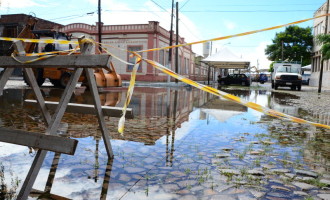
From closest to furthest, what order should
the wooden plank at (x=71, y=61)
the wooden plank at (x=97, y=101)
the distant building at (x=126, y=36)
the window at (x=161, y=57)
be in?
1. the wooden plank at (x=71, y=61)
2. the wooden plank at (x=97, y=101)
3. the distant building at (x=126, y=36)
4. the window at (x=161, y=57)

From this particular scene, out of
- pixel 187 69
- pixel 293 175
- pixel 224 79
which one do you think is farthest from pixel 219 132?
pixel 187 69

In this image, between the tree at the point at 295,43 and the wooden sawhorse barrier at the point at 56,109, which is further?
the tree at the point at 295,43

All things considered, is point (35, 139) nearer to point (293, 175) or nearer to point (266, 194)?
point (266, 194)

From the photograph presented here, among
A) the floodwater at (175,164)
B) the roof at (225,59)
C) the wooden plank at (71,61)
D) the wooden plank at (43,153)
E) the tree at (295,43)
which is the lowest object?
the floodwater at (175,164)

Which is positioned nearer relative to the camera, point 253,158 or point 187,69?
point 253,158

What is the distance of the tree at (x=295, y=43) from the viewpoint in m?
55.1

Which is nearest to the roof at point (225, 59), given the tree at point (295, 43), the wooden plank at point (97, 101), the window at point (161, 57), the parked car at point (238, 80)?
the parked car at point (238, 80)

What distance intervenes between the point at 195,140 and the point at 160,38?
92.5 feet

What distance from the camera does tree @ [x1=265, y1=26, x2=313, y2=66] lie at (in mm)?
55147

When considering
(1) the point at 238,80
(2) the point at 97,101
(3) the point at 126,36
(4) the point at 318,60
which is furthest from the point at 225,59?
(2) the point at 97,101

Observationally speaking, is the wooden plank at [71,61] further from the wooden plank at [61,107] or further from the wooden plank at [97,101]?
the wooden plank at [97,101]

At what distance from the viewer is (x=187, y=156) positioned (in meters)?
3.74

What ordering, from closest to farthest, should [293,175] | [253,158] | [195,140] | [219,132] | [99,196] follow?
[99,196] < [293,175] < [253,158] < [195,140] < [219,132]

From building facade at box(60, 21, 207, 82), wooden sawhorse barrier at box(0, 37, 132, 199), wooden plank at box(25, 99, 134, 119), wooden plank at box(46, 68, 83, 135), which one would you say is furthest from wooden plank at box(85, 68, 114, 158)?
building facade at box(60, 21, 207, 82)
